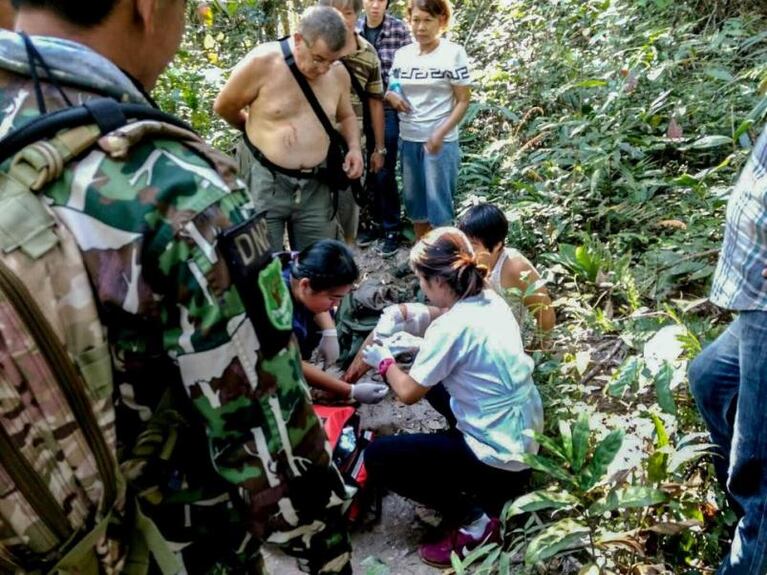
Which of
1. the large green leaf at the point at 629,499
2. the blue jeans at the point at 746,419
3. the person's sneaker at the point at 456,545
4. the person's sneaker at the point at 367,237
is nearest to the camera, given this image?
the blue jeans at the point at 746,419

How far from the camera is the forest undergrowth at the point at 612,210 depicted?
7.46 ft

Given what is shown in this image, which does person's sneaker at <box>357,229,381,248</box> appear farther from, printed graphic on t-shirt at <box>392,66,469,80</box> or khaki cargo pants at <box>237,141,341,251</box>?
khaki cargo pants at <box>237,141,341,251</box>

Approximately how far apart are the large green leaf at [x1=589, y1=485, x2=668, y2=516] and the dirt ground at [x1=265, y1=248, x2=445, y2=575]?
2.57ft

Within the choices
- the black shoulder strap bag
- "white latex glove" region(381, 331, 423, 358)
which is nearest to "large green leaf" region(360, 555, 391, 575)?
"white latex glove" region(381, 331, 423, 358)

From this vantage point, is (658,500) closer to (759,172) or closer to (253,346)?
(759,172)

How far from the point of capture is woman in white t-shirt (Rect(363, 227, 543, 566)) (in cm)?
256

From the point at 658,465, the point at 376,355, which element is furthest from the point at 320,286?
the point at 658,465

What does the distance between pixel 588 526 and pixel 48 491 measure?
1.84 meters

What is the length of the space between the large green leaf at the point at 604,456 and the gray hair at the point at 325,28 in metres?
2.19

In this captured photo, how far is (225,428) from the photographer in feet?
3.05

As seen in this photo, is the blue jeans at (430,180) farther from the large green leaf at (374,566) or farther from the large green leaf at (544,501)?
the large green leaf at (544,501)

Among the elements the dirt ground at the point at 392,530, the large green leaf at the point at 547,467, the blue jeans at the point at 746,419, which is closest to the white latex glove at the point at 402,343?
the dirt ground at the point at 392,530

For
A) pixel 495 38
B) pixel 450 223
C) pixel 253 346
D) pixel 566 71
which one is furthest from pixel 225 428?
pixel 495 38

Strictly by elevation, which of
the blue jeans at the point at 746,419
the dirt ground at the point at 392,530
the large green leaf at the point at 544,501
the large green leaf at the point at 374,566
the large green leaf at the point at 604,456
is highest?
the blue jeans at the point at 746,419
